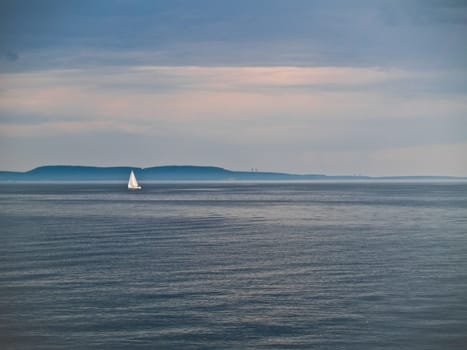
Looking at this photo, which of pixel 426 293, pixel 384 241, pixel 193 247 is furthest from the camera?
pixel 384 241

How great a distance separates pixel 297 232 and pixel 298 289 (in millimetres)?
34007

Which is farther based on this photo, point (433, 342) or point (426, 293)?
point (426, 293)

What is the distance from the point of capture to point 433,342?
101 ft

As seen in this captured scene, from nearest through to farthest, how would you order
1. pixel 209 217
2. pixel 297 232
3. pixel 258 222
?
pixel 297 232 < pixel 258 222 < pixel 209 217

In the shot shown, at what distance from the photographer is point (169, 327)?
107 ft

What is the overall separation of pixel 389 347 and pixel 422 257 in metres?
25.1

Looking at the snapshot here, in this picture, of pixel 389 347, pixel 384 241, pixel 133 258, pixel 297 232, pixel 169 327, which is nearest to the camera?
pixel 389 347

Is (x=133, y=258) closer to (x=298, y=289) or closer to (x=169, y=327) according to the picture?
(x=298, y=289)

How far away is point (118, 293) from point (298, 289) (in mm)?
10104

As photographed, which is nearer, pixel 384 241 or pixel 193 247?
pixel 193 247

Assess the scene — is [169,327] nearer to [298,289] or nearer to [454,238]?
[298,289]

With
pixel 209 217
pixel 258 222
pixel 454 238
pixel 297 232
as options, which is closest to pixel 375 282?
pixel 454 238

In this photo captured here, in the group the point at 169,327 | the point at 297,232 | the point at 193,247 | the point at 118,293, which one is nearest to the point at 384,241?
the point at 297,232

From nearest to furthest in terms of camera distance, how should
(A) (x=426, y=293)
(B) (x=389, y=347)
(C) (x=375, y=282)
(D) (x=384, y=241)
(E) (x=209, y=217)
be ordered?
(B) (x=389, y=347) → (A) (x=426, y=293) → (C) (x=375, y=282) → (D) (x=384, y=241) → (E) (x=209, y=217)
